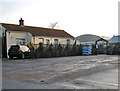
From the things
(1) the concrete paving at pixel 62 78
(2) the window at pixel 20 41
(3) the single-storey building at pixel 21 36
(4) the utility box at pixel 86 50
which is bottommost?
(1) the concrete paving at pixel 62 78

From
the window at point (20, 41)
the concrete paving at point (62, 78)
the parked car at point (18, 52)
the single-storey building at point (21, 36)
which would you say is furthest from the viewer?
the window at point (20, 41)

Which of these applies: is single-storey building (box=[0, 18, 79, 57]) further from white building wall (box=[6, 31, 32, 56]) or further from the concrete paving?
the concrete paving

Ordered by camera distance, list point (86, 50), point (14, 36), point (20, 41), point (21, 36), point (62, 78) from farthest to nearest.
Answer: point (20, 41), point (21, 36), point (86, 50), point (14, 36), point (62, 78)

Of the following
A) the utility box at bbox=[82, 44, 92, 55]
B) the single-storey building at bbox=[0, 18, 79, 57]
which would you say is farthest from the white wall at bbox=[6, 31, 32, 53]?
the utility box at bbox=[82, 44, 92, 55]

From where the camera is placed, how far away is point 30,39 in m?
25.6

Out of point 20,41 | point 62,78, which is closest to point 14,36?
point 20,41

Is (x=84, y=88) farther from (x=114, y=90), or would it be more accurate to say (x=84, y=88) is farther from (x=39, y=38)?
(x=39, y=38)

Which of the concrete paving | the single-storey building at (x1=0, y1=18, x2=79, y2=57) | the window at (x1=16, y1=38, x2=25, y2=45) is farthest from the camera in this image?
the window at (x1=16, y1=38, x2=25, y2=45)

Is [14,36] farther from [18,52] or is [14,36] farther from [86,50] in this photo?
[86,50]

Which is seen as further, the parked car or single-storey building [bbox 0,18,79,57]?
single-storey building [bbox 0,18,79,57]

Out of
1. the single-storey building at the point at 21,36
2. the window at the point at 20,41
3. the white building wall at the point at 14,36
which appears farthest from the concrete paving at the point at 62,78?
the window at the point at 20,41

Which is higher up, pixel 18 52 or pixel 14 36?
pixel 14 36

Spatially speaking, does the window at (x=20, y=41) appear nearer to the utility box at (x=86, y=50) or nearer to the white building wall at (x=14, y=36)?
the white building wall at (x=14, y=36)

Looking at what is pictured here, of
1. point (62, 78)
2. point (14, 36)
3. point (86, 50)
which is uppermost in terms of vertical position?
point (14, 36)
